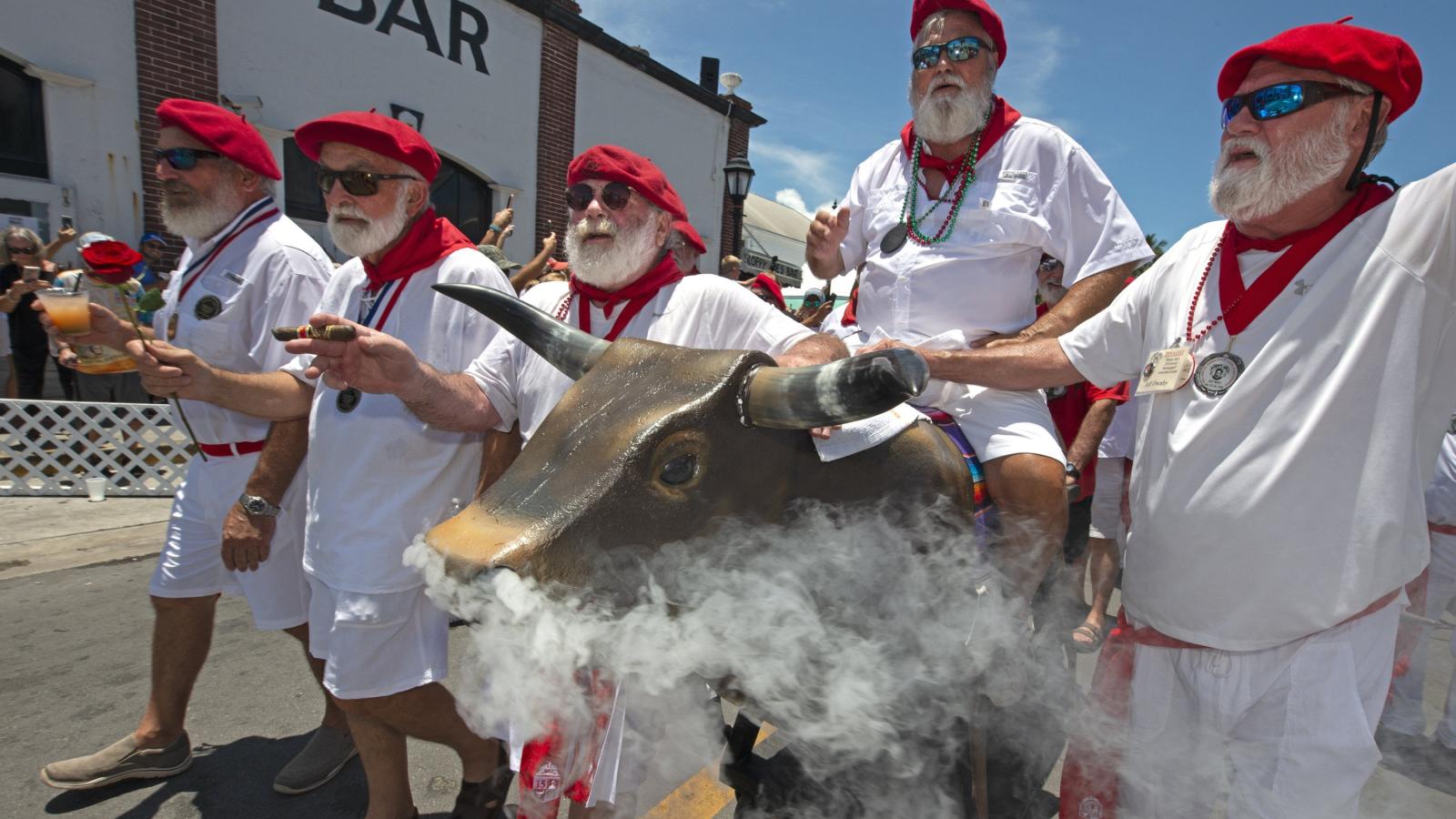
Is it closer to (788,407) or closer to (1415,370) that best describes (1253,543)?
(1415,370)

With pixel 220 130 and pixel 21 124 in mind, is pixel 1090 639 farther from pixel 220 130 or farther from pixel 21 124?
pixel 21 124

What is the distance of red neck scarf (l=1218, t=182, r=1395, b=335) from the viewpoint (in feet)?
6.04

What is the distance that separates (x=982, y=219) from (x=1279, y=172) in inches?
31.8

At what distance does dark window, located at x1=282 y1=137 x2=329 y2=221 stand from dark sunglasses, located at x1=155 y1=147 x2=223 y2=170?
801cm

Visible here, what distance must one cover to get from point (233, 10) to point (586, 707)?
1139 cm

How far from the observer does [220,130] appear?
3248mm

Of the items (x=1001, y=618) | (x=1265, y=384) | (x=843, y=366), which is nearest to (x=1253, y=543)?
(x=1265, y=384)

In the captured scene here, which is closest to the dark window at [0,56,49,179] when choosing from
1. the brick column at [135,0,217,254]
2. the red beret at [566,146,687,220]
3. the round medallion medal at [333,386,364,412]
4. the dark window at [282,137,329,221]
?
the brick column at [135,0,217,254]

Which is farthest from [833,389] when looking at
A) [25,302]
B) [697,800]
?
[25,302]

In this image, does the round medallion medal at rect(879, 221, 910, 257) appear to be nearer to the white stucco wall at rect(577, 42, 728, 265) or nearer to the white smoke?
the white smoke

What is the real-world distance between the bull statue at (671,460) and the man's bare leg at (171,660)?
2482mm

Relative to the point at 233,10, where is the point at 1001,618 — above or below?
below

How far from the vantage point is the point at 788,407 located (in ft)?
5.34

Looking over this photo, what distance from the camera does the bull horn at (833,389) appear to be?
59.1 inches
